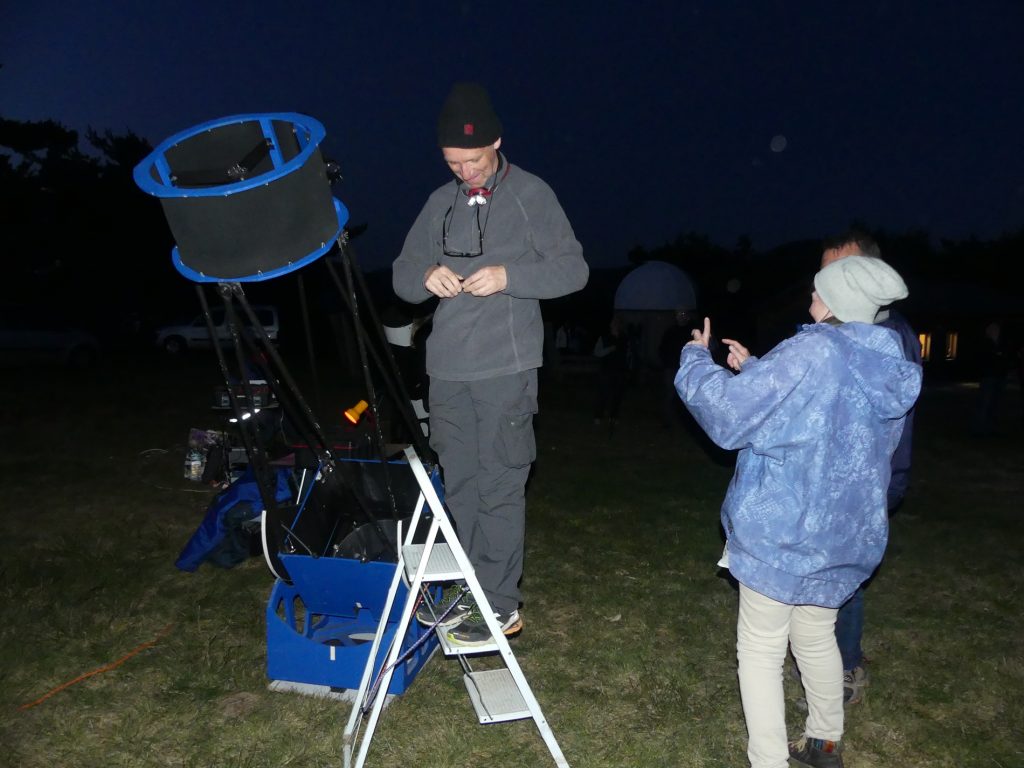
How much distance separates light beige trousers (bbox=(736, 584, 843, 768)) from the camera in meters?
2.64

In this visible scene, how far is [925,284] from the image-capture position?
37.1 metres

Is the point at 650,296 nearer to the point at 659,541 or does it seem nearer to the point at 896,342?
the point at 659,541

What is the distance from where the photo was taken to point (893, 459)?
3.21 meters

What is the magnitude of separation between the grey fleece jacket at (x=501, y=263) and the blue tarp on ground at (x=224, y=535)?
2.35 metres

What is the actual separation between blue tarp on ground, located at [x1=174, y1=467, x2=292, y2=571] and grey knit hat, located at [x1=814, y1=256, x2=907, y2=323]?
3458 millimetres

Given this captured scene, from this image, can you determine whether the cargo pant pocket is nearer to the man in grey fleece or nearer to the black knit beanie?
the man in grey fleece

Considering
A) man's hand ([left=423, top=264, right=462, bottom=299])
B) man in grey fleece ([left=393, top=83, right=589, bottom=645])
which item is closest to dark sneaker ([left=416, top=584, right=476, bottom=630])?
man in grey fleece ([left=393, top=83, right=589, bottom=645])

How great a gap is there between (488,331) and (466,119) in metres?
0.75

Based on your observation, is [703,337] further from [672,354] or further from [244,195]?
[672,354]

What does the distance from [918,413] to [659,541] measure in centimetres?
1110

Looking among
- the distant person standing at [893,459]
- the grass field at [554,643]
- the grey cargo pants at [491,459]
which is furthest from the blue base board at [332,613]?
the distant person standing at [893,459]

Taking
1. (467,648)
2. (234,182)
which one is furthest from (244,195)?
(467,648)

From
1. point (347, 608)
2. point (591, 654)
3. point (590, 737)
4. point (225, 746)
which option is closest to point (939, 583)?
point (591, 654)

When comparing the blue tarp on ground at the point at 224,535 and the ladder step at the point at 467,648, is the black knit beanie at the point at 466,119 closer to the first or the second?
the ladder step at the point at 467,648
